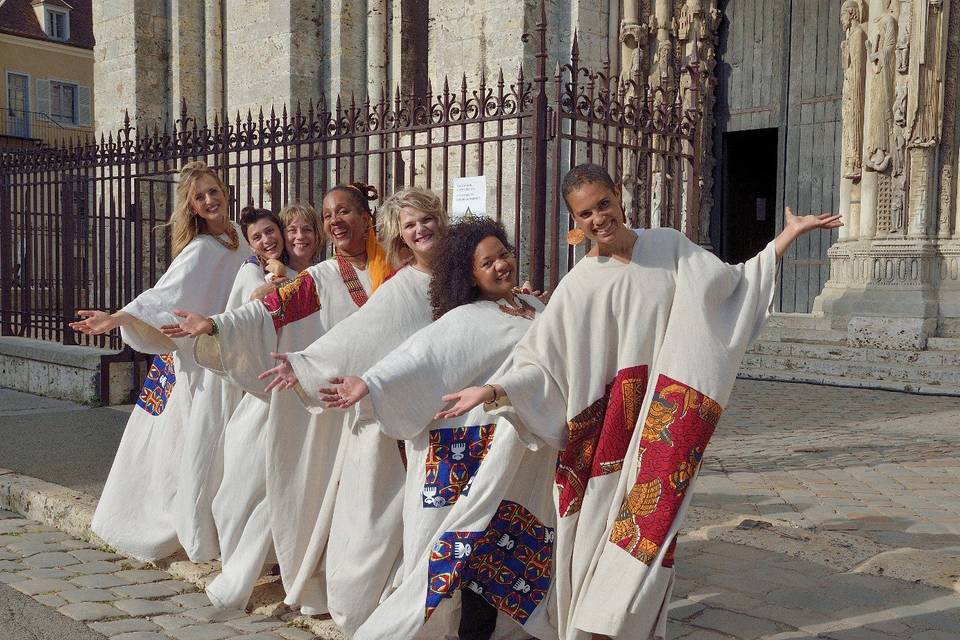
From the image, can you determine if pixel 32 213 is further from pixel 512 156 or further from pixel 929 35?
pixel 929 35

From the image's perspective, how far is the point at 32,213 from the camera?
34.3ft

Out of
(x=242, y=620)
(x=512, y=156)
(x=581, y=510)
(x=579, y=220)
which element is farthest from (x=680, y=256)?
(x=512, y=156)

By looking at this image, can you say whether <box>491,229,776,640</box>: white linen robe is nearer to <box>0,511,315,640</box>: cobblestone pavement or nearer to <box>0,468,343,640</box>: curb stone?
<box>0,468,343,640</box>: curb stone

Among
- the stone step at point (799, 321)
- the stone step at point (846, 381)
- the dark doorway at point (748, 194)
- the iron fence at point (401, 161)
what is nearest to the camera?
the iron fence at point (401, 161)

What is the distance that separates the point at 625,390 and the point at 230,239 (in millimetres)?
2620

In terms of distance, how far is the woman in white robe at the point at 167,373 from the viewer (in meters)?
4.56

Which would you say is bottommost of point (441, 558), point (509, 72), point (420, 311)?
point (441, 558)

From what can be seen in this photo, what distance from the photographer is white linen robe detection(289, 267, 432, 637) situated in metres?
3.54

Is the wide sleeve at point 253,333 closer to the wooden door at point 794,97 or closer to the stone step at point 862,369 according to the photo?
the stone step at point 862,369

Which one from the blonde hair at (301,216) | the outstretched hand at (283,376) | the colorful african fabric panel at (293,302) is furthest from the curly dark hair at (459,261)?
the blonde hair at (301,216)

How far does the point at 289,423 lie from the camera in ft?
13.1

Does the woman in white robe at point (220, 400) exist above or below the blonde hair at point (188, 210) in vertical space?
below

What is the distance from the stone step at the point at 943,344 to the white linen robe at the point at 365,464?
7181mm

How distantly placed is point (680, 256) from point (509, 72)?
7429 millimetres
